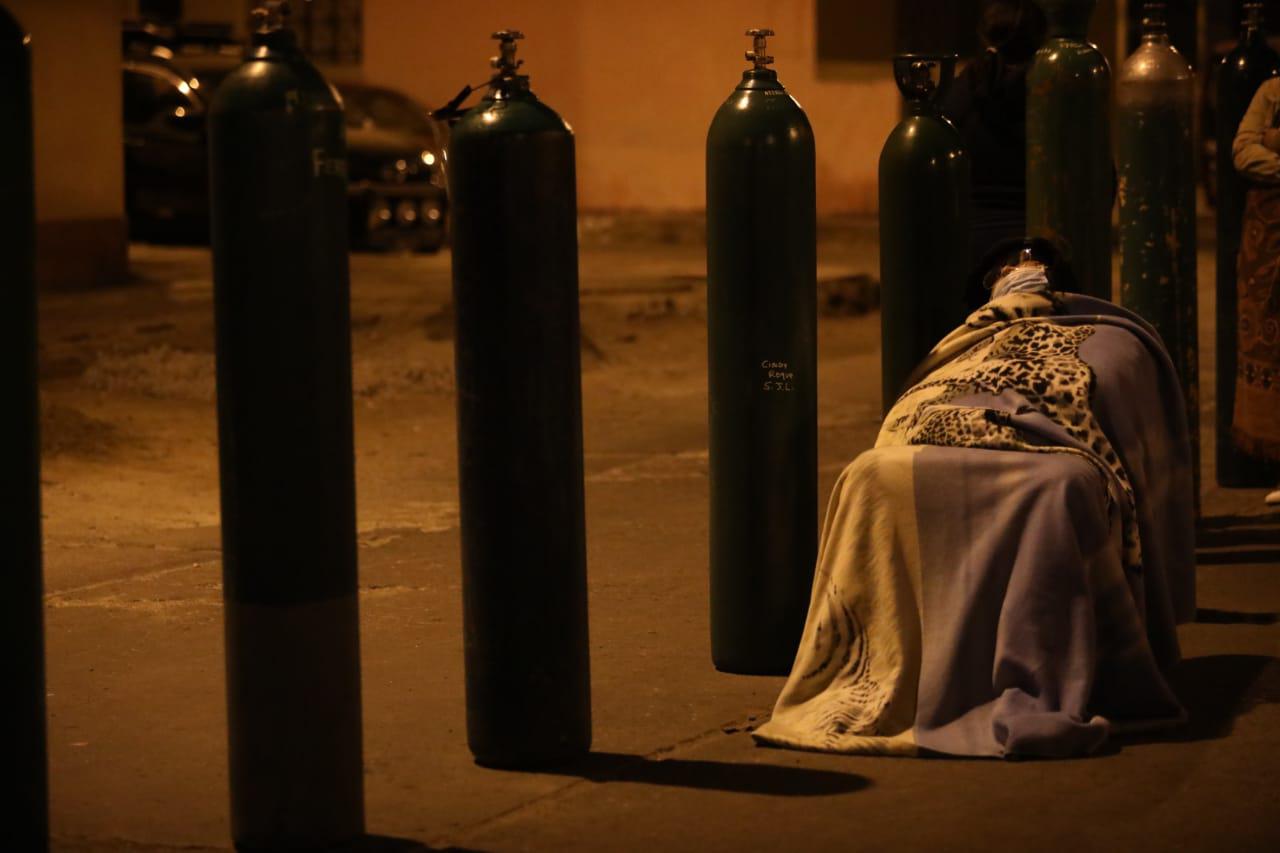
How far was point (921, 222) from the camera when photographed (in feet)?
20.6

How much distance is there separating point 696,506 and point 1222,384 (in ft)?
6.98

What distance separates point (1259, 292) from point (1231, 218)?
41 cm

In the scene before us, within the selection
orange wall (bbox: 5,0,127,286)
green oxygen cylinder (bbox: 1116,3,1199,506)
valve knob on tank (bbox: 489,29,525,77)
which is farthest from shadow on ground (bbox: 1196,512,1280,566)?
orange wall (bbox: 5,0,127,286)

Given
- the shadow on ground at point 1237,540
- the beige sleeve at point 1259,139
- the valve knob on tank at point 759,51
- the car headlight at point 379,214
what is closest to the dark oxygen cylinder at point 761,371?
the valve knob on tank at point 759,51

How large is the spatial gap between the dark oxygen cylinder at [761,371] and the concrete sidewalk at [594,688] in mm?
227

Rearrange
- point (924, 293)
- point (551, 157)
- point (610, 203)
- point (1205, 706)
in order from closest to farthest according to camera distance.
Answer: point (551, 157) → point (1205, 706) → point (924, 293) → point (610, 203)

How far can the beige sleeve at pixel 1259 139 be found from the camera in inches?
311

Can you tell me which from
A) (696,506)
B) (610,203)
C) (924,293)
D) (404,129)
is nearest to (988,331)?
(924,293)

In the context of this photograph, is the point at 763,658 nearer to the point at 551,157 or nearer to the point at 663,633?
the point at 663,633

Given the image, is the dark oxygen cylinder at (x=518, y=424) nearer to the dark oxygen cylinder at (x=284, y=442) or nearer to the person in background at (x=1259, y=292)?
the dark oxygen cylinder at (x=284, y=442)

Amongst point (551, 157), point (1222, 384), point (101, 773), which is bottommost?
point (101, 773)

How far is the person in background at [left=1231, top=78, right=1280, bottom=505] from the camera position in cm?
802

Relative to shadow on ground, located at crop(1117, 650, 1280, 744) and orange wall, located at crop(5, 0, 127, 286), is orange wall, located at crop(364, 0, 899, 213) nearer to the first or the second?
orange wall, located at crop(5, 0, 127, 286)

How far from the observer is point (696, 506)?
8555 mm
